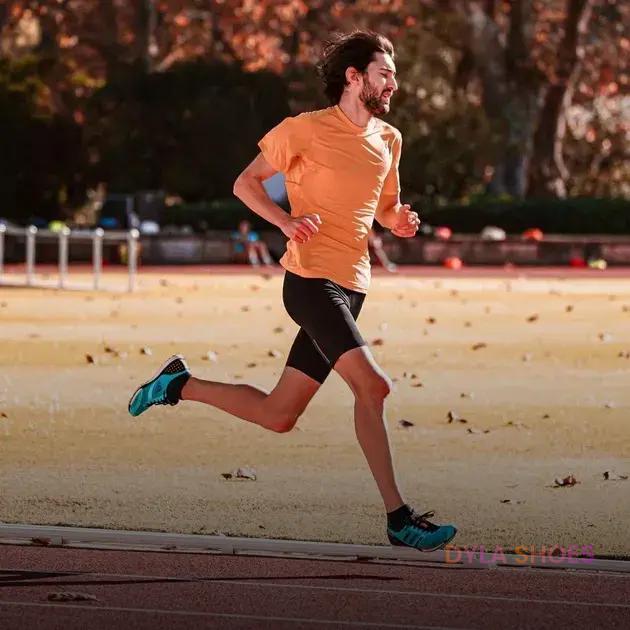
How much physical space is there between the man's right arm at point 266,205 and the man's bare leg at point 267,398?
0.67 m

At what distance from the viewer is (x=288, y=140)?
7.91 metres

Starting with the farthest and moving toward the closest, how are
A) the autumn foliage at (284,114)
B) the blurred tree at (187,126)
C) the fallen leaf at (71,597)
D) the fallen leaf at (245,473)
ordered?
the blurred tree at (187,126), the autumn foliage at (284,114), the fallen leaf at (245,473), the fallen leaf at (71,597)

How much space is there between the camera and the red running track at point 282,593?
21.1ft

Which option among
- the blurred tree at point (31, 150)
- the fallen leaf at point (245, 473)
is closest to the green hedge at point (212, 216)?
the blurred tree at point (31, 150)

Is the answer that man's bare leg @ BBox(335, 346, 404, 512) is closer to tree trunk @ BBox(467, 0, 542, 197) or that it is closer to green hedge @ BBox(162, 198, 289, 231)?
green hedge @ BBox(162, 198, 289, 231)

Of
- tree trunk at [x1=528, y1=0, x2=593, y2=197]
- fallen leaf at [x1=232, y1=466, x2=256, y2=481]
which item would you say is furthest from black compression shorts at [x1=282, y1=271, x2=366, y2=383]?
tree trunk at [x1=528, y1=0, x2=593, y2=197]

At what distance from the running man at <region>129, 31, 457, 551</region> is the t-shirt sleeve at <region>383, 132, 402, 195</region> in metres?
0.06

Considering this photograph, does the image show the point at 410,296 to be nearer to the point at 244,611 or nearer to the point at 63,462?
the point at 63,462

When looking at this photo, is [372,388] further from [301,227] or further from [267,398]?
[267,398]

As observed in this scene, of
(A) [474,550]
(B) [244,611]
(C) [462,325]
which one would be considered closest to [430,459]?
(A) [474,550]

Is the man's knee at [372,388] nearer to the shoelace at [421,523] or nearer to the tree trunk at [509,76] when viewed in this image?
the shoelace at [421,523]

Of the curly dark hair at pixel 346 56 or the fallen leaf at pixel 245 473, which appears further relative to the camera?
the fallen leaf at pixel 245 473

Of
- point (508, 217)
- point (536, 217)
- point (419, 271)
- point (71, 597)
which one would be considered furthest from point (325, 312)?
point (536, 217)

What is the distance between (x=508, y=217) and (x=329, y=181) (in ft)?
136
